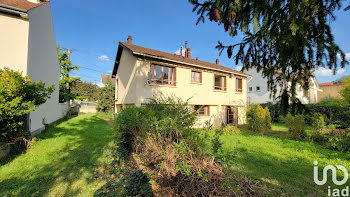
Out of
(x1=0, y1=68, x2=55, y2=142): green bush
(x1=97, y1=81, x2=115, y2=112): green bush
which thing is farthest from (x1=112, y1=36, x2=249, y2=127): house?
(x1=97, y1=81, x2=115, y2=112): green bush

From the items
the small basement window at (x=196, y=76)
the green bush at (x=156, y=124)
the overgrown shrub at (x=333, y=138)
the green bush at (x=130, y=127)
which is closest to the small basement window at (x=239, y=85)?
the small basement window at (x=196, y=76)

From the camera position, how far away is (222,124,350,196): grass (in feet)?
11.6

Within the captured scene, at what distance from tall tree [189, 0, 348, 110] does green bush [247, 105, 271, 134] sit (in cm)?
876

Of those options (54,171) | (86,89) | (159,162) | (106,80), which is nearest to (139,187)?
(159,162)

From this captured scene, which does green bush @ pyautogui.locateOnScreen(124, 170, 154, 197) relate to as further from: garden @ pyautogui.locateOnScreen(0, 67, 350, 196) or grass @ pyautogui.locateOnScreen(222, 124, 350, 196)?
grass @ pyautogui.locateOnScreen(222, 124, 350, 196)

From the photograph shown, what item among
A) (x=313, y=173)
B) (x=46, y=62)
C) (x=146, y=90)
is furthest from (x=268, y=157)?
(x=46, y=62)

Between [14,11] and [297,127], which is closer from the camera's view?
[14,11]

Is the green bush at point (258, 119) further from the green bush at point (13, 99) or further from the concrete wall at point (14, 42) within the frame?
the concrete wall at point (14, 42)

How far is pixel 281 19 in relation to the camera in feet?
8.42

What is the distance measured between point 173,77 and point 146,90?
2.56 metres

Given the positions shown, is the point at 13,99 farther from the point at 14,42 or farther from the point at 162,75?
the point at 162,75

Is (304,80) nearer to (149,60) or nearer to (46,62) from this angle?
(149,60)

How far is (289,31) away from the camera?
7.79 ft

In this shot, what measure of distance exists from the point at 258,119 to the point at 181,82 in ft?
21.3
